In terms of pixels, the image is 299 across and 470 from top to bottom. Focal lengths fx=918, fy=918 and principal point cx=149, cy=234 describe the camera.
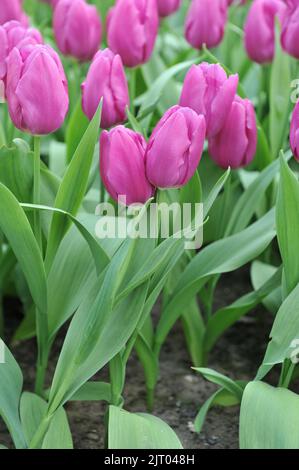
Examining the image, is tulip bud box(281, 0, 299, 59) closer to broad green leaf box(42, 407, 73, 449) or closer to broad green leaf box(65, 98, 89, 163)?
broad green leaf box(65, 98, 89, 163)

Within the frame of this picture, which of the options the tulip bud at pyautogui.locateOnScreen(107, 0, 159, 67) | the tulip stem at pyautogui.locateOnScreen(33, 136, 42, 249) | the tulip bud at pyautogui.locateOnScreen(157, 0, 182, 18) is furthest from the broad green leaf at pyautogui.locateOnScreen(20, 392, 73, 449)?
the tulip bud at pyautogui.locateOnScreen(157, 0, 182, 18)

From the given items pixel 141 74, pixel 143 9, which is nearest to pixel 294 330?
pixel 143 9

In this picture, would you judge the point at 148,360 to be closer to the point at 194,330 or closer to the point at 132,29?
the point at 194,330

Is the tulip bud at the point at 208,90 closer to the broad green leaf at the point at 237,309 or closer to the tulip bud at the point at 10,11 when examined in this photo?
the broad green leaf at the point at 237,309

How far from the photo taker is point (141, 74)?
6.74 feet

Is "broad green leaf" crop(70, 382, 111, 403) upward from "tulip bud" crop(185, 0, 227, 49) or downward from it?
downward

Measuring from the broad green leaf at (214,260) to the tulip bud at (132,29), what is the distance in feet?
1.24

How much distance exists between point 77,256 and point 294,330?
35 centimetres

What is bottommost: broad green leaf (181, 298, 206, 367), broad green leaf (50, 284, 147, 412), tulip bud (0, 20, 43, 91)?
broad green leaf (181, 298, 206, 367)

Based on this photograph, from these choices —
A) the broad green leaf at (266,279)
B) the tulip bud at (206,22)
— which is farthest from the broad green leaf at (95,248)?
the tulip bud at (206,22)

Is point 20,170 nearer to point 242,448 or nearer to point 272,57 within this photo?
point 242,448

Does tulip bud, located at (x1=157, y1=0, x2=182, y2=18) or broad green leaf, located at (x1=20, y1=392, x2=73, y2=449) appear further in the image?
tulip bud, located at (x1=157, y1=0, x2=182, y2=18)

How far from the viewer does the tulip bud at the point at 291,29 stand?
1.57m

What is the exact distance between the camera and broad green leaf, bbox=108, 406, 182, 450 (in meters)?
1.15
